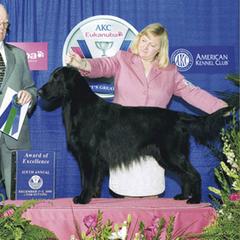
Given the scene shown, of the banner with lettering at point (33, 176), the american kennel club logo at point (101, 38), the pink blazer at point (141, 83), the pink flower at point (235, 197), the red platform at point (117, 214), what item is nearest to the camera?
the pink flower at point (235, 197)

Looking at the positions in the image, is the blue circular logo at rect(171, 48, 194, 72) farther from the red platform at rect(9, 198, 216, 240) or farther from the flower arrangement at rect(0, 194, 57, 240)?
the flower arrangement at rect(0, 194, 57, 240)

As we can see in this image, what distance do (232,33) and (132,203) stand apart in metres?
1.97

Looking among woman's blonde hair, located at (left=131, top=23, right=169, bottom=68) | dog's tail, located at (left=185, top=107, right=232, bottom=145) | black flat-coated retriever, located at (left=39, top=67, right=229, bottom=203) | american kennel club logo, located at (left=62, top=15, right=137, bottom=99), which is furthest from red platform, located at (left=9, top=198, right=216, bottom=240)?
american kennel club logo, located at (left=62, top=15, right=137, bottom=99)

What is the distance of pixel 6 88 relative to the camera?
2830mm

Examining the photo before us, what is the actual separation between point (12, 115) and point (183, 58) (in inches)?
60.4

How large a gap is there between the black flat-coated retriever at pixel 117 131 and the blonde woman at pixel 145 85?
92 mm

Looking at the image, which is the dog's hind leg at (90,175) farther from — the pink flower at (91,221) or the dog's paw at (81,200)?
the pink flower at (91,221)

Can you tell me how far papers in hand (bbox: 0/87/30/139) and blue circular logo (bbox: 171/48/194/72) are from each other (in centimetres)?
145

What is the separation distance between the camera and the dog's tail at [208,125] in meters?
2.55

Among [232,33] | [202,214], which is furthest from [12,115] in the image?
[232,33]

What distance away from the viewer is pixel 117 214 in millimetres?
2236

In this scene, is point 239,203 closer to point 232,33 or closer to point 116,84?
point 116,84

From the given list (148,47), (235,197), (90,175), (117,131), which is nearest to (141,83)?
(148,47)

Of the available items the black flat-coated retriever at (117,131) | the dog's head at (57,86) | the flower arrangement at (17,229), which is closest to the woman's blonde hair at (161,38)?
the black flat-coated retriever at (117,131)
